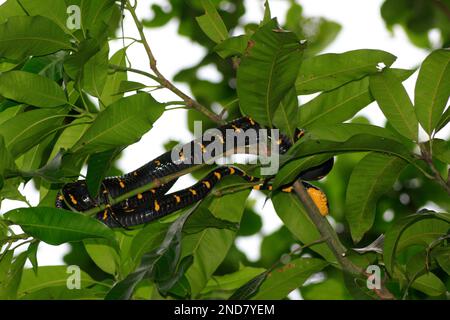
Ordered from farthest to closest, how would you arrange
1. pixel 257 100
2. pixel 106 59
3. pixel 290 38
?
pixel 106 59, pixel 257 100, pixel 290 38

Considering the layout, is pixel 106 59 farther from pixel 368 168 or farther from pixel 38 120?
pixel 368 168

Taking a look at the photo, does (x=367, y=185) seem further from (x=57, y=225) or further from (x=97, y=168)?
(x=57, y=225)

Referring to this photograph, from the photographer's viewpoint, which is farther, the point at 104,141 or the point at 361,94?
the point at 361,94

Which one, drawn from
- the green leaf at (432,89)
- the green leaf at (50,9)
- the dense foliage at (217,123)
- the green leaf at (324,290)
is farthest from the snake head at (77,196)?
the green leaf at (324,290)

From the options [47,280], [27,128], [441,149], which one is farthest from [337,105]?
[47,280]

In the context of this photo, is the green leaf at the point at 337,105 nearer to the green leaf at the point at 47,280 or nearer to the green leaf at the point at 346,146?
the green leaf at the point at 346,146
